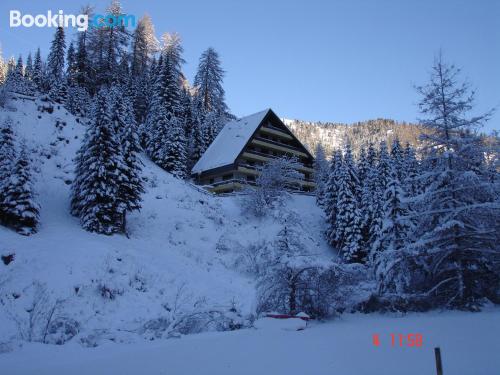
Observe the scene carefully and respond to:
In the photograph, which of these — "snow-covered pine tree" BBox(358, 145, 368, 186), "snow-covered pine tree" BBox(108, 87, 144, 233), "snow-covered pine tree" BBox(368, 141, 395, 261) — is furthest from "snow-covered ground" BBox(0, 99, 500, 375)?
"snow-covered pine tree" BBox(358, 145, 368, 186)

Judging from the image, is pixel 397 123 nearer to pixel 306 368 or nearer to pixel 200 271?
pixel 200 271

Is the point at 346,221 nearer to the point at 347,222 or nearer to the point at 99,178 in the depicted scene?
the point at 347,222

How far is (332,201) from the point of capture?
1508 inches

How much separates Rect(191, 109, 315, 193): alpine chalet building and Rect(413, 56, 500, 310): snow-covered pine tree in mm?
25949

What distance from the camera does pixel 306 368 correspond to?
724 cm

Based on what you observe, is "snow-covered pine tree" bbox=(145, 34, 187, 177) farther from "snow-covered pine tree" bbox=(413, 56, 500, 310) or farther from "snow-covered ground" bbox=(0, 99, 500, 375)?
"snow-covered pine tree" bbox=(413, 56, 500, 310)

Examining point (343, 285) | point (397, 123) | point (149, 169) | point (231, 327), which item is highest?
point (397, 123)

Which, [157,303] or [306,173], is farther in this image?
[306,173]

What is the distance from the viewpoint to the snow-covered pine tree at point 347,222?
3506 centimetres

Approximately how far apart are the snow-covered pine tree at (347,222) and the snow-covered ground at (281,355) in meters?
24.5

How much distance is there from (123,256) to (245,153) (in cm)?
2781

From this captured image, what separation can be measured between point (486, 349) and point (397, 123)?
199717mm

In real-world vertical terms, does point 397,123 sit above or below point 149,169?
above

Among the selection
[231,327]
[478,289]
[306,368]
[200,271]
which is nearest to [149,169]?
[200,271]
